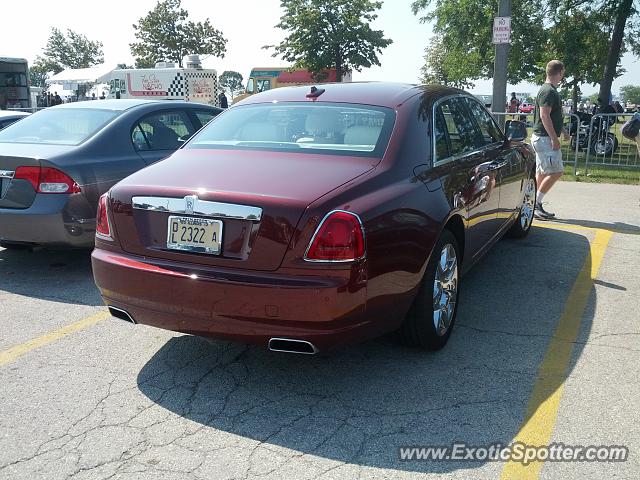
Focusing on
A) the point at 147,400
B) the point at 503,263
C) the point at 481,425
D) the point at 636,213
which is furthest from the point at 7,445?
the point at 636,213

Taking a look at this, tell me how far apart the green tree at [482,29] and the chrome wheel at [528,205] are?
13.7 meters

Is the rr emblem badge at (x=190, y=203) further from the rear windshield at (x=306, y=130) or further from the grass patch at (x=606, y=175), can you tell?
the grass patch at (x=606, y=175)

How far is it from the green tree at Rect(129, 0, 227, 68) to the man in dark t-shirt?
152 ft

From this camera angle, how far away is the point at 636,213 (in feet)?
26.7

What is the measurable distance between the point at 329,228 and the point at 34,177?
339cm

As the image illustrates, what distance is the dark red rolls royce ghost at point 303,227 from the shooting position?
285 centimetres

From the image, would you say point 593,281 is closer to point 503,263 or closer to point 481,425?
point 503,263

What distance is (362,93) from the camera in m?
4.07

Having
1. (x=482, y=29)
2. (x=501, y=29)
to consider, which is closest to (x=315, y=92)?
(x=501, y=29)

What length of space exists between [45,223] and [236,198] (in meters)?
2.87

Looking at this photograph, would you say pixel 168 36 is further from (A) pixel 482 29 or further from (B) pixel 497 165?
(B) pixel 497 165

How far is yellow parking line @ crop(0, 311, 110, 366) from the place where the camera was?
374 cm

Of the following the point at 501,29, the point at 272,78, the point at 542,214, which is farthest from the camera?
the point at 272,78

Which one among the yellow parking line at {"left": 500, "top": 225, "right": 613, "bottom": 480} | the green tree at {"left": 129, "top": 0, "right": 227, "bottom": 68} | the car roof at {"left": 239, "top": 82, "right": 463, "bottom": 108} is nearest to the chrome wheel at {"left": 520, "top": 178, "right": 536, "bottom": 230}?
the yellow parking line at {"left": 500, "top": 225, "right": 613, "bottom": 480}
